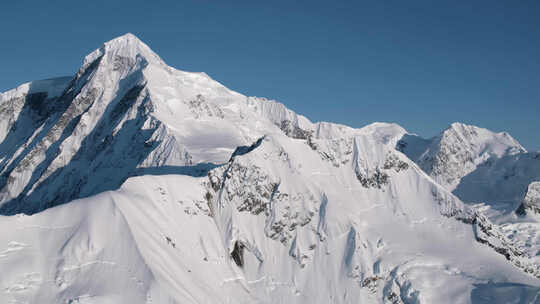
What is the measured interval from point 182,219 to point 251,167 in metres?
20.3

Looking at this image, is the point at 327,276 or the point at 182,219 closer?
the point at 182,219

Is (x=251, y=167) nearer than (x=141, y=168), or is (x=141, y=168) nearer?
(x=251, y=167)

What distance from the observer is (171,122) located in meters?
147

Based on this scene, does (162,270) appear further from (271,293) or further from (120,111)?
(120,111)

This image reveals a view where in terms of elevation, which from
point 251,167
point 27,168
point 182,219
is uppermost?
point 251,167

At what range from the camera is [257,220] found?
299ft

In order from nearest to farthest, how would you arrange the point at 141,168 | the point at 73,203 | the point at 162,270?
the point at 162,270 → the point at 73,203 → the point at 141,168

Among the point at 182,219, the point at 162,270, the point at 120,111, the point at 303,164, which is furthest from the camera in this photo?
the point at 120,111

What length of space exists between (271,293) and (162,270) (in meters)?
28.3

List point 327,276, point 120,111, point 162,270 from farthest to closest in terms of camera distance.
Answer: point 120,111, point 327,276, point 162,270

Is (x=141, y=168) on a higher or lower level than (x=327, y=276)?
higher

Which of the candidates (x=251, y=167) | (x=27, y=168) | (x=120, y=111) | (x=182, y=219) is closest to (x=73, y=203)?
(x=182, y=219)

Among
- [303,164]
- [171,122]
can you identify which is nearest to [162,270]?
[303,164]

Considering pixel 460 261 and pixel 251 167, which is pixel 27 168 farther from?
pixel 460 261
